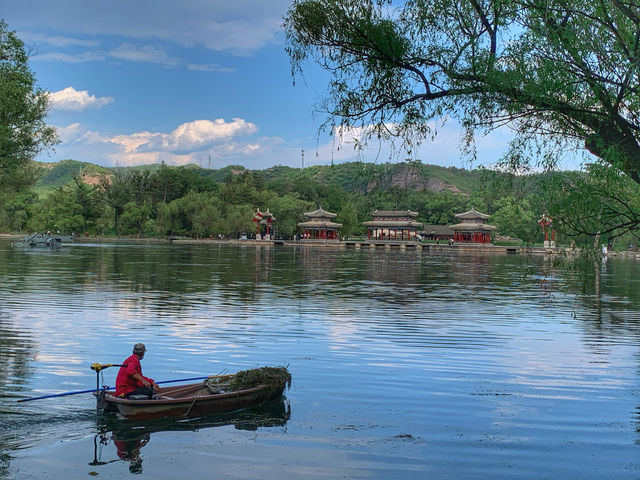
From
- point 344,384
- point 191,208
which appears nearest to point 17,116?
point 344,384

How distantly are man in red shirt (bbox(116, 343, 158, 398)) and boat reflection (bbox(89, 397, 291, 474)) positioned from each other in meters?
0.53

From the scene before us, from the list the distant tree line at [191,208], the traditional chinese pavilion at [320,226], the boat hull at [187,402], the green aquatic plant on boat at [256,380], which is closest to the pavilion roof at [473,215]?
the distant tree line at [191,208]

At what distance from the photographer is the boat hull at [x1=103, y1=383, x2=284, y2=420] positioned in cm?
1115

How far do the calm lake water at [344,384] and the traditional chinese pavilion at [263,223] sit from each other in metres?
85.9

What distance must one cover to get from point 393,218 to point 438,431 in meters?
113

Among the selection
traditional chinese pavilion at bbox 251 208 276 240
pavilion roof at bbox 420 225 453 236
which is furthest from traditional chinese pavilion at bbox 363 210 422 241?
traditional chinese pavilion at bbox 251 208 276 240

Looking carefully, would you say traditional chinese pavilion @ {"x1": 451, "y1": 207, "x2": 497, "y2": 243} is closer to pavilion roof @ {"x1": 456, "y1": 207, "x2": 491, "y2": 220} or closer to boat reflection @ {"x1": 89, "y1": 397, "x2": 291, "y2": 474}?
pavilion roof @ {"x1": 456, "y1": 207, "x2": 491, "y2": 220}

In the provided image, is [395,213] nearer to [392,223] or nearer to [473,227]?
[392,223]

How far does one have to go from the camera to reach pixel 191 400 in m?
11.3

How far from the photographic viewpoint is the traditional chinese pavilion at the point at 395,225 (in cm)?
12125

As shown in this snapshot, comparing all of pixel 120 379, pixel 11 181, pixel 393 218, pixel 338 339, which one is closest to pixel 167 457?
pixel 120 379

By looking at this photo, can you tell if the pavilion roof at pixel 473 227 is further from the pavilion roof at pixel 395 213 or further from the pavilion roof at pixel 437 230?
the pavilion roof at pixel 395 213

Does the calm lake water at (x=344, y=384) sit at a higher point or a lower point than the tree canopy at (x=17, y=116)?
lower

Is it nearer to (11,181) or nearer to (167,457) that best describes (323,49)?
(167,457)
